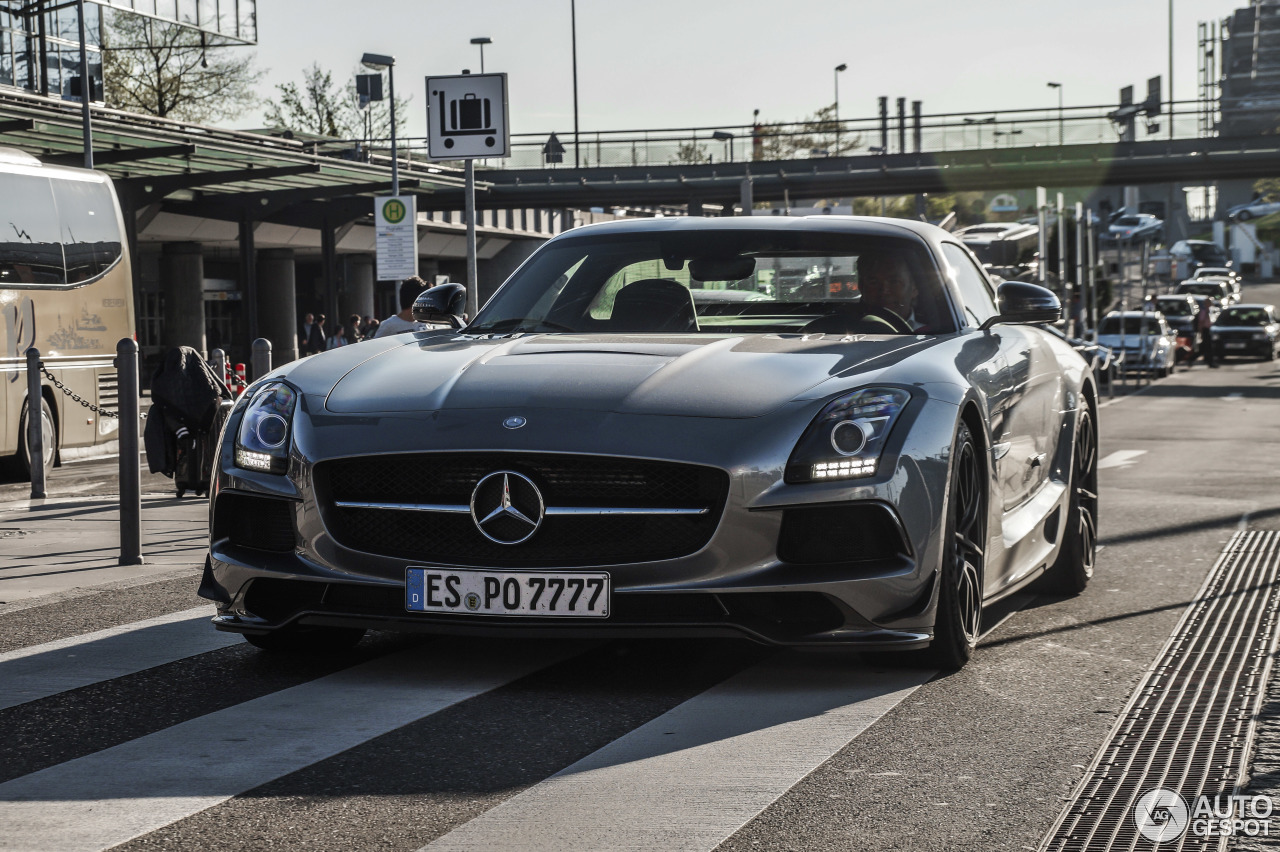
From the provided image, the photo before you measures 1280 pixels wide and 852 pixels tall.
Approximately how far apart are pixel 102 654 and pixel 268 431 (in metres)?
0.99

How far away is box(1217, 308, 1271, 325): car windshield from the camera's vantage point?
53.3m

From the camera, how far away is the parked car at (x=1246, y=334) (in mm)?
52938

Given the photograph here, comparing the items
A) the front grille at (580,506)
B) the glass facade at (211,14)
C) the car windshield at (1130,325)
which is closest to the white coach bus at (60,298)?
the front grille at (580,506)

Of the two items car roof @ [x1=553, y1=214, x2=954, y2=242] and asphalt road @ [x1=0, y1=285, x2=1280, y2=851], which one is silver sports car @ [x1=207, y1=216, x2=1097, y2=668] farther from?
car roof @ [x1=553, y1=214, x2=954, y2=242]

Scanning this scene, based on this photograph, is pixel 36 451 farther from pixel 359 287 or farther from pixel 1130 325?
pixel 359 287

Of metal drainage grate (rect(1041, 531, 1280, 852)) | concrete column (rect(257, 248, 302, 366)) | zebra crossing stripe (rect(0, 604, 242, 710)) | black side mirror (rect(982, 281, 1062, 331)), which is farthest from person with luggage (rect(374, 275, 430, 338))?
concrete column (rect(257, 248, 302, 366))

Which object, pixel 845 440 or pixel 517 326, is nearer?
pixel 845 440

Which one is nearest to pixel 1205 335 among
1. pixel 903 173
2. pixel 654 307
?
pixel 903 173

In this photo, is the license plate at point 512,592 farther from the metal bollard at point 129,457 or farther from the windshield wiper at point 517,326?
the metal bollard at point 129,457

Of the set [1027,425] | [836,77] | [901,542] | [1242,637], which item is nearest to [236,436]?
[901,542]

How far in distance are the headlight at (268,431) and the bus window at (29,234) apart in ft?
39.5

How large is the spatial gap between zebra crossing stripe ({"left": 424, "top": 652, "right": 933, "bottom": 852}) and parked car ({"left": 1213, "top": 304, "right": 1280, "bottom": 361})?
50.8m

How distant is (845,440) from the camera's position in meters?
4.91

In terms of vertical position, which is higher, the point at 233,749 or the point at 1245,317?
the point at 1245,317
